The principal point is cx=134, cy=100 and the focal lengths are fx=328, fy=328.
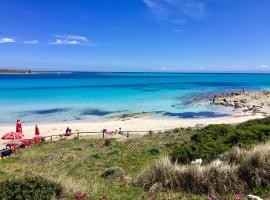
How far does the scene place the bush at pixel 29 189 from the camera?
625cm

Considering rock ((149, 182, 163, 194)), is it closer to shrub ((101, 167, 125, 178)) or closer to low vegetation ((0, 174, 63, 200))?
low vegetation ((0, 174, 63, 200))

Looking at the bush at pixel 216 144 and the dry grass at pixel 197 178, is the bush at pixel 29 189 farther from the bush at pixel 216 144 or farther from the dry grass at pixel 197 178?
the bush at pixel 216 144

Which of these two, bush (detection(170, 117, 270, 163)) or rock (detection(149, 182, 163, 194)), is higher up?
bush (detection(170, 117, 270, 163))

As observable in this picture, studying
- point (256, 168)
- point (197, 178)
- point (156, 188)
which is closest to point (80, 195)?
point (156, 188)

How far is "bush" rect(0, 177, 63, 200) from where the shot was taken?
20.5 feet

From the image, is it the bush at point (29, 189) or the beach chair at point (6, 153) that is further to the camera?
the beach chair at point (6, 153)

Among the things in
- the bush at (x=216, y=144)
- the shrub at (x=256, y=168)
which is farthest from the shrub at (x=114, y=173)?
the shrub at (x=256, y=168)

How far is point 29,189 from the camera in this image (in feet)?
21.2

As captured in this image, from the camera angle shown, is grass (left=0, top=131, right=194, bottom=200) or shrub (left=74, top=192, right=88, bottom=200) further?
grass (left=0, top=131, right=194, bottom=200)

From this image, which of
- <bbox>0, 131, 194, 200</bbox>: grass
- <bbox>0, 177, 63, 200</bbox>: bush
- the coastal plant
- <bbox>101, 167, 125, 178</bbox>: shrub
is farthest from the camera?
<bbox>101, 167, 125, 178</bbox>: shrub

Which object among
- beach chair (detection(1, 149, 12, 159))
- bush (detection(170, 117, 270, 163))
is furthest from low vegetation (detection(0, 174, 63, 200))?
beach chair (detection(1, 149, 12, 159))

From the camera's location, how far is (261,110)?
46656 mm

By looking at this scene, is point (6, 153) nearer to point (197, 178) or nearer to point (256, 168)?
point (197, 178)

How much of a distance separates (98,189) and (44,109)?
141ft
